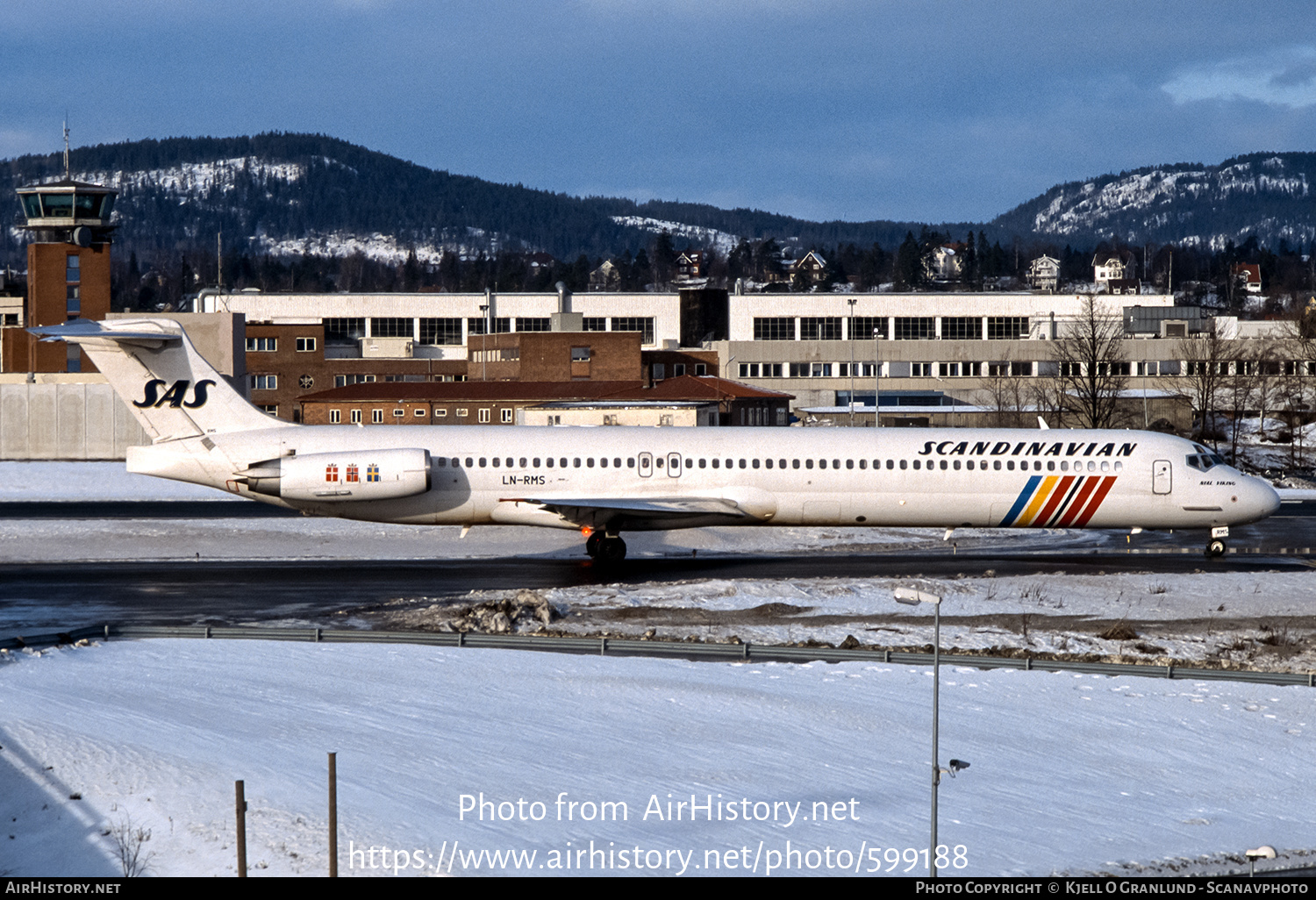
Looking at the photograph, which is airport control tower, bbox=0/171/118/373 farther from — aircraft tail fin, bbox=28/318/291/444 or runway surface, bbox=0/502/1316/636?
aircraft tail fin, bbox=28/318/291/444

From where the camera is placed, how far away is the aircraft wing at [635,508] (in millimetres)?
30875

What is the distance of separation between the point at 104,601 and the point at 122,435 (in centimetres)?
4622

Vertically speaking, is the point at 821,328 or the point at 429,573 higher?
the point at 821,328

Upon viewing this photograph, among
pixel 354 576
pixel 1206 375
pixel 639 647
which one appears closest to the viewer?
pixel 639 647

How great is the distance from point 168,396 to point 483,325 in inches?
2865

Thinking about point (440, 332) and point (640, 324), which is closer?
point (440, 332)

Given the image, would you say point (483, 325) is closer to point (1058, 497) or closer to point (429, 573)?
point (429, 573)

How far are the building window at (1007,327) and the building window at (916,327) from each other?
481cm

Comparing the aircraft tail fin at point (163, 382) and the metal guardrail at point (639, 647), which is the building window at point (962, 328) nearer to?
the aircraft tail fin at point (163, 382)

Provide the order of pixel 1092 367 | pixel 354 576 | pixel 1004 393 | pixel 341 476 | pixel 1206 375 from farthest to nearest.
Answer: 1. pixel 1004 393
2. pixel 1206 375
3. pixel 1092 367
4. pixel 341 476
5. pixel 354 576

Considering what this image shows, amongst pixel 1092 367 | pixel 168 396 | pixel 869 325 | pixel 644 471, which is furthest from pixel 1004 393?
pixel 168 396

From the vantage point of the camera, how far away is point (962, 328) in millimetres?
104062
